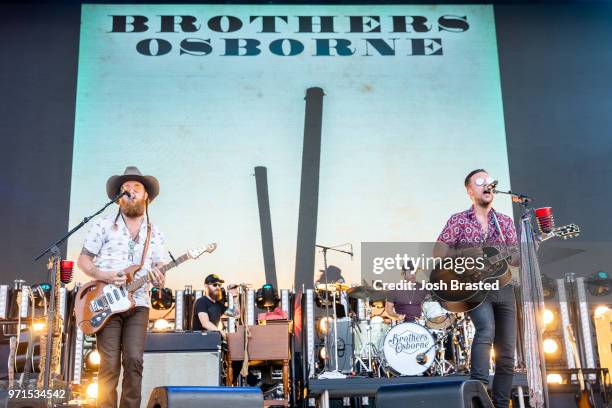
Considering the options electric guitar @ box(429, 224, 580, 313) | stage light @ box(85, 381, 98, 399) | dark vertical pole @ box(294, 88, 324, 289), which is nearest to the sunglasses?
electric guitar @ box(429, 224, 580, 313)

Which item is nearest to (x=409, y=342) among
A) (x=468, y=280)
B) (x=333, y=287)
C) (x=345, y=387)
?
(x=333, y=287)

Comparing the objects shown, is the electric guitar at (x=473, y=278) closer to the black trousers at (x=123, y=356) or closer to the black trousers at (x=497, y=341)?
the black trousers at (x=497, y=341)

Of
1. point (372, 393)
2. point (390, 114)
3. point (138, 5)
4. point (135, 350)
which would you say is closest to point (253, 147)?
point (390, 114)

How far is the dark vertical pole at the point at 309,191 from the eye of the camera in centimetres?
813

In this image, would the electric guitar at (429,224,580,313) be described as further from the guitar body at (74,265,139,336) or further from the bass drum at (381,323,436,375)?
the bass drum at (381,323,436,375)

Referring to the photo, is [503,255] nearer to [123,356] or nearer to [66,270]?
[123,356]

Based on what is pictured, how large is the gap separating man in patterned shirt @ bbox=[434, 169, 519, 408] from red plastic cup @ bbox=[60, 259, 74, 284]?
4.36 metres

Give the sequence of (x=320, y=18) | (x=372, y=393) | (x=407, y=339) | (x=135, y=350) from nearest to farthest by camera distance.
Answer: (x=135, y=350), (x=372, y=393), (x=407, y=339), (x=320, y=18)

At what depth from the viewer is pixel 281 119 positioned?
335 inches

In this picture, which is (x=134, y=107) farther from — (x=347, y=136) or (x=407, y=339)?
(x=407, y=339)

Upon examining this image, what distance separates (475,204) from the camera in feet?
14.8

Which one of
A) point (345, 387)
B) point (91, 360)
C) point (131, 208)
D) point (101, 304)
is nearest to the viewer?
point (101, 304)

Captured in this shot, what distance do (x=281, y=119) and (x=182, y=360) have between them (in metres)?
3.82

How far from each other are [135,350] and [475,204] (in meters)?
2.26
